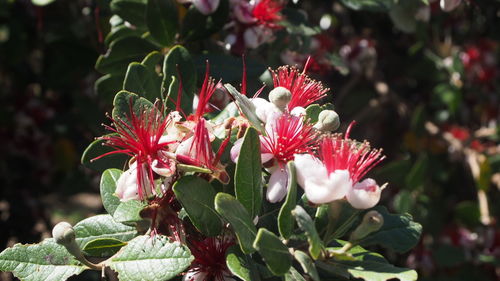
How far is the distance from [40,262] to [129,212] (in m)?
0.23

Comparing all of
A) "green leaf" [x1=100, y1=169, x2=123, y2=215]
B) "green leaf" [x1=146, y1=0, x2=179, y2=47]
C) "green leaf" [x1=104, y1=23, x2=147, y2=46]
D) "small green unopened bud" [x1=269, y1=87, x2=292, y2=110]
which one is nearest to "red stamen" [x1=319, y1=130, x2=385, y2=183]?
"small green unopened bud" [x1=269, y1=87, x2=292, y2=110]

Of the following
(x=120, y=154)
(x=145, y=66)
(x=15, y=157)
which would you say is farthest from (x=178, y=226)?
(x=15, y=157)

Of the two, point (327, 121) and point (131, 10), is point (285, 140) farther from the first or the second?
point (131, 10)

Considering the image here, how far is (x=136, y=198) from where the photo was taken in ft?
3.75

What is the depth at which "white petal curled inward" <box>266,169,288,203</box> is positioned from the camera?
1118 mm

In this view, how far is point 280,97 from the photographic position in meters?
1.18

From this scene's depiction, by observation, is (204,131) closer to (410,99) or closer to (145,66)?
(145,66)

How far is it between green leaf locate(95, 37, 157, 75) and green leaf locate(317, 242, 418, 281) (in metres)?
0.88

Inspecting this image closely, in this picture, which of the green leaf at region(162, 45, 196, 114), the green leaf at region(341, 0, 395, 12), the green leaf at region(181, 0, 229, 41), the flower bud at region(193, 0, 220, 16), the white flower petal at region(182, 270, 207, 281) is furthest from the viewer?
the green leaf at region(341, 0, 395, 12)

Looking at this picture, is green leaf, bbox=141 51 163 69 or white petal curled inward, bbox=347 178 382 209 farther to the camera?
green leaf, bbox=141 51 163 69

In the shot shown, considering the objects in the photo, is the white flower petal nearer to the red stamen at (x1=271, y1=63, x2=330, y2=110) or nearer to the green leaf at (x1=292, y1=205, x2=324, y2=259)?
the green leaf at (x1=292, y1=205, x2=324, y2=259)

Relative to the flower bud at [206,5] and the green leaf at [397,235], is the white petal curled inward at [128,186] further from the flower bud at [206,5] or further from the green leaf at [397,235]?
the flower bud at [206,5]

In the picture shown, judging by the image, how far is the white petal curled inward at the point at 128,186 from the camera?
1.12 metres

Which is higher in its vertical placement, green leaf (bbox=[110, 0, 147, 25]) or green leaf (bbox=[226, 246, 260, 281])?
green leaf (bbox=[110, 0, 147, 25])
